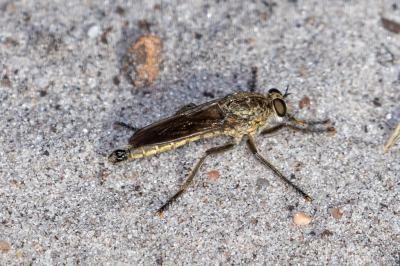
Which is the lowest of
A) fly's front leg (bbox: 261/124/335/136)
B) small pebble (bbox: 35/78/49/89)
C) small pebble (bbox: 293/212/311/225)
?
small pebble (bbox: 293/212/311/225)

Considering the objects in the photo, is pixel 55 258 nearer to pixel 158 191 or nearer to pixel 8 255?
pixel 8 255

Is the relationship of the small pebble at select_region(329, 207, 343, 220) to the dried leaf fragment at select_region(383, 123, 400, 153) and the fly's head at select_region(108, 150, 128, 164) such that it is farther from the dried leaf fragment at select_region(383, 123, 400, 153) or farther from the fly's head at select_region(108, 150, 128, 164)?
the fly's head at select_region(108, 150, 128, 164)

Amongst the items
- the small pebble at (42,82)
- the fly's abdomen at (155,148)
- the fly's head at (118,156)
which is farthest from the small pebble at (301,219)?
the small pebble at (42,82)

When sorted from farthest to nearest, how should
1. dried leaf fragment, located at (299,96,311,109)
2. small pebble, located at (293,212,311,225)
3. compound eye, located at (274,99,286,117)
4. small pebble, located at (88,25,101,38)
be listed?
1. small pebble, located at (88,25,101,38)
2. dried leaf fragment, located at (299,96,311,109)
3. compound eye, located at (274,99,286,117)
4. small pebble, located at (293,212,311,225)

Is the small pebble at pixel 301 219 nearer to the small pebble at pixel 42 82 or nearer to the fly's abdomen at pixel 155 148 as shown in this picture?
the fly's abdomen at pixel 155 148

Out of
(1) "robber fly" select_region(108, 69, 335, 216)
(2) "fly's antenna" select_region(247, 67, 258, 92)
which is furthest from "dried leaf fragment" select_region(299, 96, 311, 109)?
(2) "fly's antenna" select_region(247, 67, 258, 92)

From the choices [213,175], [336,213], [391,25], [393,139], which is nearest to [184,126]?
[213,175]

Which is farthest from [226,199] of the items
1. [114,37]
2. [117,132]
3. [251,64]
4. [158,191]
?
[114,37]
